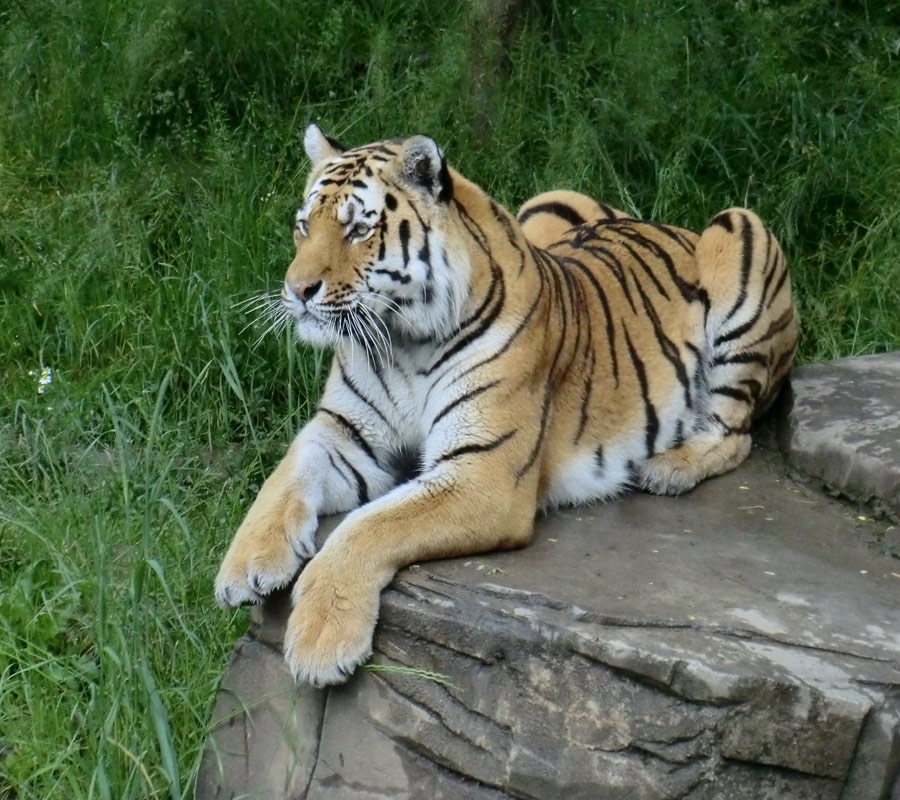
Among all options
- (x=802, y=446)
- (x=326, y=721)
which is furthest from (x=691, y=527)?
(x=326, y=721)

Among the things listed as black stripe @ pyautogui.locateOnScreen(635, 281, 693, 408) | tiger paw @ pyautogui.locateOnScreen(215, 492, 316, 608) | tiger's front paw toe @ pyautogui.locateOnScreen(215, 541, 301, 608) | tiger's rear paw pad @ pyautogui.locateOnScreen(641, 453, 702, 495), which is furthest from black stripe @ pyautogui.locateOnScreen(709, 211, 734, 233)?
tiger's front paw toe @ pyautogui.locateOnScreen(215, 541, 301, 608)

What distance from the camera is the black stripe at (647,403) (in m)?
4.19

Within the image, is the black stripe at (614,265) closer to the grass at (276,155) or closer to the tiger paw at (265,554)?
the grass at (276,155)

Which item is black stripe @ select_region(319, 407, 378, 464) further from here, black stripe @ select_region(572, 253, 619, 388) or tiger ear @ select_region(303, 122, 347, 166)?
black stripe @ select_region(572, 253, 619, 388)

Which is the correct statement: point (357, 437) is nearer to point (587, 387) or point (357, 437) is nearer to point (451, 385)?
point (451, 385)

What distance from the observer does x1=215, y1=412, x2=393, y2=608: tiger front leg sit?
3219 millimetres

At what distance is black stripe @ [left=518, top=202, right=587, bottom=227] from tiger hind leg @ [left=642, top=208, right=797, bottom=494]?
1.67 ft

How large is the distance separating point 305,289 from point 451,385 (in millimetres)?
500

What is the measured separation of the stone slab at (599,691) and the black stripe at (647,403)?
2.54ft

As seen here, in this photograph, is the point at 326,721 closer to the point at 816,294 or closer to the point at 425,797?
the point at 425,797

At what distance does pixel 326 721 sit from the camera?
314cm

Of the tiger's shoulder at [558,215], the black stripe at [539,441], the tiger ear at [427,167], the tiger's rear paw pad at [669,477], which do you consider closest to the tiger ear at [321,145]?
the tiger ear at [427,167]

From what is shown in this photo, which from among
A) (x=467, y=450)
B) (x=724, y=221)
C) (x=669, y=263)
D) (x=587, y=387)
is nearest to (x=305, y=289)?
(x=467, y=450)

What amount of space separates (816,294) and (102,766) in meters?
3.77
